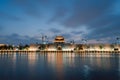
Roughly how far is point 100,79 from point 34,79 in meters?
7.28

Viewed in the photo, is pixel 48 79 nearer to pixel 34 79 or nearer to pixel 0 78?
pixel 34 79

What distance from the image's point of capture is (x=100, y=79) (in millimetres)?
28953

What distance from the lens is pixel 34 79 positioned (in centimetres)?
2870

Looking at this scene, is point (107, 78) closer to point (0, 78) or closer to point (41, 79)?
point (41, 79)

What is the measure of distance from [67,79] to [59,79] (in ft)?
2.93

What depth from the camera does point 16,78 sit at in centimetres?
2944

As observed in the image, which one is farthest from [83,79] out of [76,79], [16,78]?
[16,78]

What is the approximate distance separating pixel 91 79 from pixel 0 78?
1006cm

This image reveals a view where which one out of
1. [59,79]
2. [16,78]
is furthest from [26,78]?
[59,79]

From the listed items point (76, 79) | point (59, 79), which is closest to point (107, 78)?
point (76, 79)

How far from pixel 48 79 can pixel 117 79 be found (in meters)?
7.66

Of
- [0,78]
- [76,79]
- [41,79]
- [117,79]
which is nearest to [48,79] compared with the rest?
[41,79]

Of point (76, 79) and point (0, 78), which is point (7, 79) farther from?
point (76, 79)

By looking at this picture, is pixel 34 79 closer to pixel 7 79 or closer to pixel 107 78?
pixel 7 79
